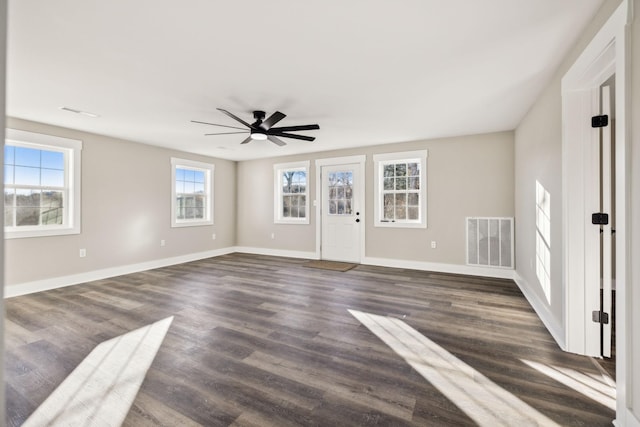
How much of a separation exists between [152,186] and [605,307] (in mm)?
6499

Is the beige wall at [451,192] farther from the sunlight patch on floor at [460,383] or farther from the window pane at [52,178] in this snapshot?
the window pane at [52,178]

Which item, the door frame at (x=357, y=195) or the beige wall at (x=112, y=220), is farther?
the door frame at (x=357, y=195)

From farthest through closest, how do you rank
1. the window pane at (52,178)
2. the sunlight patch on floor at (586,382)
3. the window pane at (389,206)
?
the window pane at (389,206)
the window pane at (52,178)
the sunlight patch on floor at (586,382)

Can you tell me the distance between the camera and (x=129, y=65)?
2.53 m

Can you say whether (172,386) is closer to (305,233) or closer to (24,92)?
(24,92)

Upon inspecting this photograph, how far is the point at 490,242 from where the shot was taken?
482 centimetres

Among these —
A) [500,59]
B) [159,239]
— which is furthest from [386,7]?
[159,239]

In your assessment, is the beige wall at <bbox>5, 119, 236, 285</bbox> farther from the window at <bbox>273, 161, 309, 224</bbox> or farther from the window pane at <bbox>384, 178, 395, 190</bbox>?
the window pane at <bbox>384, 178, 395, 190</bbox>

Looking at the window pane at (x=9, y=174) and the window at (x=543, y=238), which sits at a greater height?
the window pane at (x=9, y=174)

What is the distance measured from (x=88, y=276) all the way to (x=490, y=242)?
663 centimetres

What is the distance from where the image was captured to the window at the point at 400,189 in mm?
5324

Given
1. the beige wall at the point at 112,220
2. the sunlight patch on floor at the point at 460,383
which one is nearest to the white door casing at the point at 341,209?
the beige wall at the point at 112,220

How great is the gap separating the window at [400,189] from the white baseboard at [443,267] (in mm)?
701

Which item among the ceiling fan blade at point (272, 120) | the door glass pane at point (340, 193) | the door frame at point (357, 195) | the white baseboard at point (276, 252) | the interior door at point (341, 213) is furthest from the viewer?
the white baseboard at point (276, 252)
